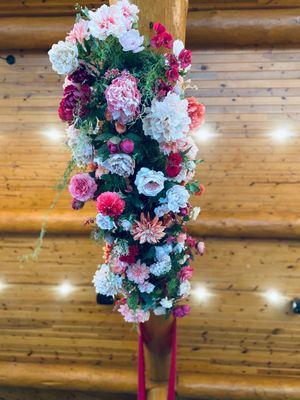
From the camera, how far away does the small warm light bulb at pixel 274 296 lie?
440 cm

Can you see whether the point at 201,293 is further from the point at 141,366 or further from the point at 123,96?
the point at 123,96

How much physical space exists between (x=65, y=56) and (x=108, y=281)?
1.46m

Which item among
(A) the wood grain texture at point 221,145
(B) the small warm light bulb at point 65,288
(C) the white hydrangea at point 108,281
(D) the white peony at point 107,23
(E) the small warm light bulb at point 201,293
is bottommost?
(C) the white hydrangea at point 108,281

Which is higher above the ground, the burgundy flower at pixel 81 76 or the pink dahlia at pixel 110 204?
the burgundy flower at pixel 81 76

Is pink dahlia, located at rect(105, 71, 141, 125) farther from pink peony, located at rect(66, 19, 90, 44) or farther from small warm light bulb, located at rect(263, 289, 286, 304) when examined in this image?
small warm light bulb, located at rect(263, 289, 286, 304)

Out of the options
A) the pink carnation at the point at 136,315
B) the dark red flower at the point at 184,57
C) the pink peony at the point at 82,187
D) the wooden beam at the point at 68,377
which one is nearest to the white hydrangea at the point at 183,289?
the pink carnation at the point at 136,315

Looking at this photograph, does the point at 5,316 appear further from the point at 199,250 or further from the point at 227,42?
the point at 227,42

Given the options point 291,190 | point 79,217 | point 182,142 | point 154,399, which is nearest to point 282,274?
point 291,190

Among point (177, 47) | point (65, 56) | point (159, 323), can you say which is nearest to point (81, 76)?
point (65, 56)

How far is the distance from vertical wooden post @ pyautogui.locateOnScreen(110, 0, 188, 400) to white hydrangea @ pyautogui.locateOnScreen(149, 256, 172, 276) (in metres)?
0.76

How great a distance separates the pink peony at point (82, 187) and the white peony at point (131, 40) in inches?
31.2

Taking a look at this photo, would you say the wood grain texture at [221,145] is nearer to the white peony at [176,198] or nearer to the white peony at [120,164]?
the white peony at [176,198]

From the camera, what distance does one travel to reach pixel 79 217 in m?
4.07

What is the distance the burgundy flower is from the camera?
2.09 meters
